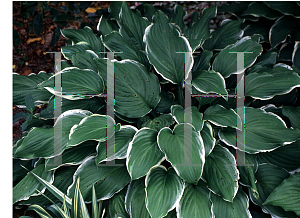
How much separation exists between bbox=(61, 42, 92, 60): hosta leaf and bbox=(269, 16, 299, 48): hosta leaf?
1.44 meters

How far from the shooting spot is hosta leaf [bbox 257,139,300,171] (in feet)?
4.50

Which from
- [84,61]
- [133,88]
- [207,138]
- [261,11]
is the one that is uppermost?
[261,11]

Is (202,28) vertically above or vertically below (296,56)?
above

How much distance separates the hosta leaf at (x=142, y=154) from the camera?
45.4 inches

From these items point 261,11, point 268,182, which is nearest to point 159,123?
point 268,182

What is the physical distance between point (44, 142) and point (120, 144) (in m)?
0.42

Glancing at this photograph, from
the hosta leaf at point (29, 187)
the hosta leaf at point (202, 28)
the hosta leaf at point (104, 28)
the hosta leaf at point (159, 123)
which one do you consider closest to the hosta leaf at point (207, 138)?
the hosta leaf at point (159, 123)

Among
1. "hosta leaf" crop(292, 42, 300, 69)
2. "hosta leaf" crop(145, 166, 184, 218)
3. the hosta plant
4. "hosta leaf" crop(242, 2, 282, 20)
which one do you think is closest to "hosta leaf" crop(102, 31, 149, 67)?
the hosta plant

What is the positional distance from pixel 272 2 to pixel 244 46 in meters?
0.65

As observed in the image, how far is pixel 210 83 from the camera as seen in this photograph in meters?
1.34

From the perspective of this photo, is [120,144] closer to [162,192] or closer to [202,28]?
[162,192]

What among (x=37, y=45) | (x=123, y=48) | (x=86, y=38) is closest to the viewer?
(x=123, y=48)

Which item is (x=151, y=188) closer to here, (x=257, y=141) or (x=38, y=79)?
(x=257, y=141)

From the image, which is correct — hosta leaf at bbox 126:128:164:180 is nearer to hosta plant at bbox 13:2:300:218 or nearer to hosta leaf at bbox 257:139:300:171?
hosta plant at bbox 13:2:300:218
